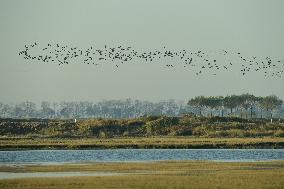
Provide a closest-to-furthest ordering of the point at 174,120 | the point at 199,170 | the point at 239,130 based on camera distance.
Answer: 1. the point at 199,170
2. the point at 239,130
3. the point at 174,120

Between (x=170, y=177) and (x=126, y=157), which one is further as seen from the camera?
(x=126, y=157)

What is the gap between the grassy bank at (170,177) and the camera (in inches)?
2117

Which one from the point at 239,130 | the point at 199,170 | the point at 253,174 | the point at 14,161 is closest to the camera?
the point at 253,174

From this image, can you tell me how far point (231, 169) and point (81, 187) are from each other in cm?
2088

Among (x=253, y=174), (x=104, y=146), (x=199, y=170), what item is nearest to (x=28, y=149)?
(x=104, y=146)

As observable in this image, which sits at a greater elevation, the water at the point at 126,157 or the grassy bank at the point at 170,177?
the grassy bank at the point at 170,177

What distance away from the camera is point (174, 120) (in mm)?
187375

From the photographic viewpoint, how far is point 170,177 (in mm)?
60156

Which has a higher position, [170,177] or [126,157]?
[170,177]

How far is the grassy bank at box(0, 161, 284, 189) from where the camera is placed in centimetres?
5378

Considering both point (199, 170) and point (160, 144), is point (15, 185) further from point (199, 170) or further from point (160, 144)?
point (160, 144)

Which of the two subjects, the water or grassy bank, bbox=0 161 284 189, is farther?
the water

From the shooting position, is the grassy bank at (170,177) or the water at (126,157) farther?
the water at (126,157)

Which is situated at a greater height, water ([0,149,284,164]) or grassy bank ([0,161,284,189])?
grassy bank ([0,161,284,189])
